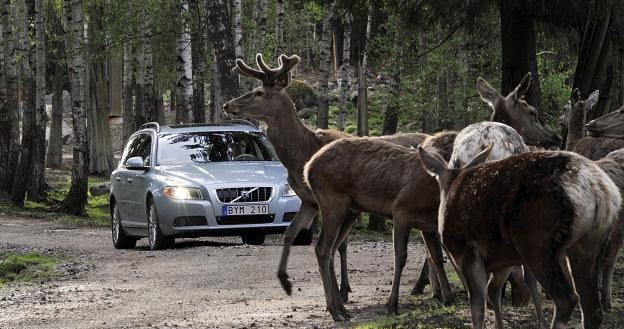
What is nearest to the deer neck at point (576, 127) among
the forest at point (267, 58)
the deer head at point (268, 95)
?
the forest at point (267, 58)

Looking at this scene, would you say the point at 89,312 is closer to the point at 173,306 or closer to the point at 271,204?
the point at 173,306

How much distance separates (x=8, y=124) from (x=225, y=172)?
16.7m

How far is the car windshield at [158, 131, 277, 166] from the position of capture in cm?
1912

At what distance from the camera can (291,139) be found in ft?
44.6

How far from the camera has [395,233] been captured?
34.7 ft

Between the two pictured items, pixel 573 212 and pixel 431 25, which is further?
pixel 431 25

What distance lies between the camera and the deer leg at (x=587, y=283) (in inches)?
298

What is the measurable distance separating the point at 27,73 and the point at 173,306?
2439 centimetres

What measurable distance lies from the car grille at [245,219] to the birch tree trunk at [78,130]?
40.6ft

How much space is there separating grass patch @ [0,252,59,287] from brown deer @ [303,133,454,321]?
213 inches

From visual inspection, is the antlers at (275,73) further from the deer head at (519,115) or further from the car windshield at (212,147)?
the car windshield at (212,147)

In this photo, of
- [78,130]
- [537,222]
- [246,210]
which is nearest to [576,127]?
[246,210]

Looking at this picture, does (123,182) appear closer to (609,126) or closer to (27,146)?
(609,126)

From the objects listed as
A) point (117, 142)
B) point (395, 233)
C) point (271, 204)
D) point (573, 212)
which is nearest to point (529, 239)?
point (573, 212)
